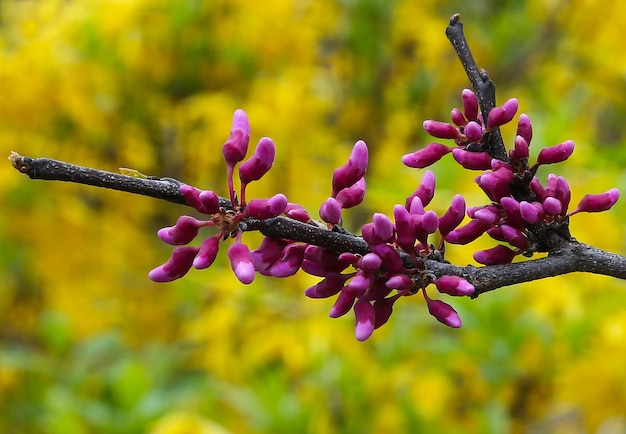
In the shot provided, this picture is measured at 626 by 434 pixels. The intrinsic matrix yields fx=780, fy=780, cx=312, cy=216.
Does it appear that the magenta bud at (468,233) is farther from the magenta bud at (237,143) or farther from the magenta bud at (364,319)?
the magenta bud at (237,143)

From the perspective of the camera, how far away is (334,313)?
29.6 inches

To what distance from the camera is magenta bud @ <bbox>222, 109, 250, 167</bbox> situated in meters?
0.78

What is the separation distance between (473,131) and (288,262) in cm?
22

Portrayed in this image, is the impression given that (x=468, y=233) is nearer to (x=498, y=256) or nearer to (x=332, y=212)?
(x=498, y=256)

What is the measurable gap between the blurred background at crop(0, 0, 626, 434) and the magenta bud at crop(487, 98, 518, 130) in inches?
47.2

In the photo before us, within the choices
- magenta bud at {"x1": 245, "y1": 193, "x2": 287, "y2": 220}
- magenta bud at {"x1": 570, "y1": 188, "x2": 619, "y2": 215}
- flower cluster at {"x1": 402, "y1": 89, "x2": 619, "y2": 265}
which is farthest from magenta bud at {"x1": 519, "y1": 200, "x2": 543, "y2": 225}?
magenta bud at {"x1": 245, "y1": 193, "x2": 287, "y2": 220}

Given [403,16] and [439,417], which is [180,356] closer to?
[439,417]

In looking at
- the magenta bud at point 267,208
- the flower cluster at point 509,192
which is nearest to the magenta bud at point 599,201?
the flower cluster at point 509,192

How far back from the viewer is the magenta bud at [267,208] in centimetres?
68

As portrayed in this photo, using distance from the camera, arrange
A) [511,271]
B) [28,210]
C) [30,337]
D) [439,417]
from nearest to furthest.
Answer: [511,271] < [439,417] < [28,210] < [30,337]

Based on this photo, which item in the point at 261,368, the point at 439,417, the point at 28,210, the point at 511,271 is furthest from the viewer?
the point at 28,210

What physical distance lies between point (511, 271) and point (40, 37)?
2.25 meters

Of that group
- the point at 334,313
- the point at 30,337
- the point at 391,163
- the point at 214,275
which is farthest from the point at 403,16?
the point at 334,313

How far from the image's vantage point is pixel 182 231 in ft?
2.43
